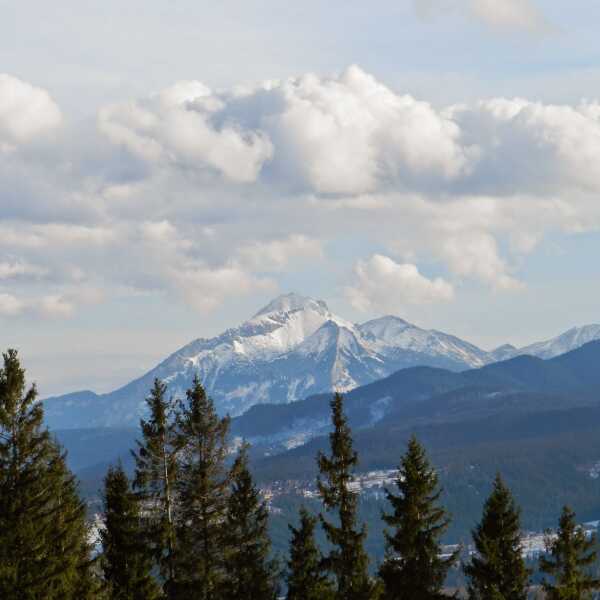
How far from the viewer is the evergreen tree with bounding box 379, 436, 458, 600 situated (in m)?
68.8

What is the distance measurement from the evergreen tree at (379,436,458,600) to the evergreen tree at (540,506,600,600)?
6137 millimetres

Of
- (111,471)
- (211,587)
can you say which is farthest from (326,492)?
(111,471)

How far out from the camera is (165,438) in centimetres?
6869

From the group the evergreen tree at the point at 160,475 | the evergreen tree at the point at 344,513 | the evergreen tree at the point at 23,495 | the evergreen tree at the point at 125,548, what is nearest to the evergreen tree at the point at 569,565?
the evergreen tree at the point at 344,513

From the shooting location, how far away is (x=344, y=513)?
67438mm

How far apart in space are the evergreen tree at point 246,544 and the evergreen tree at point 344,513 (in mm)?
5143

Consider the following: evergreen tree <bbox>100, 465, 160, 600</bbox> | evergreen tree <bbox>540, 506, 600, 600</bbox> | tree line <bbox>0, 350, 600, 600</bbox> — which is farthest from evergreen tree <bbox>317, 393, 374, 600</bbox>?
evergreen tree <bbox>100, 465, 160, 600</bbox>

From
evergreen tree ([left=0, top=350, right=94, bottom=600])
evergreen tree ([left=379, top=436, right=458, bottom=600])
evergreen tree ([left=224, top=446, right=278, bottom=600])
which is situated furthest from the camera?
evergreen tree ([left=224, top=446, right=278, bottom=600])

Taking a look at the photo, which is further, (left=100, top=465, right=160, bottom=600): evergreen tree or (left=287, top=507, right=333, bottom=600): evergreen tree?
(left=287, top=507, right=333, bottom=600): evergreen tree

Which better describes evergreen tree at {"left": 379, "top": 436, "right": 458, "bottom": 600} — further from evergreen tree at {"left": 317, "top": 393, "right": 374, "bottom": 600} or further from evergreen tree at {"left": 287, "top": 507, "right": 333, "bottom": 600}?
evergreen tree at {"left": 287, "top": 507, "right": 333, "bottom": 600}

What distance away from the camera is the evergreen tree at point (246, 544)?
70875 millimetres

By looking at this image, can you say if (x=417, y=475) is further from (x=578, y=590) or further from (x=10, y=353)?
(x=10, y=353)

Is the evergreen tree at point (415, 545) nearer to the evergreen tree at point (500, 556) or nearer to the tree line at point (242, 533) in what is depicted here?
the tree line at point (242, 533)

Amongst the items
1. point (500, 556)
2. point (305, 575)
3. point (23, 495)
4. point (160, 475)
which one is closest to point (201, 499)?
point (160, 475)
